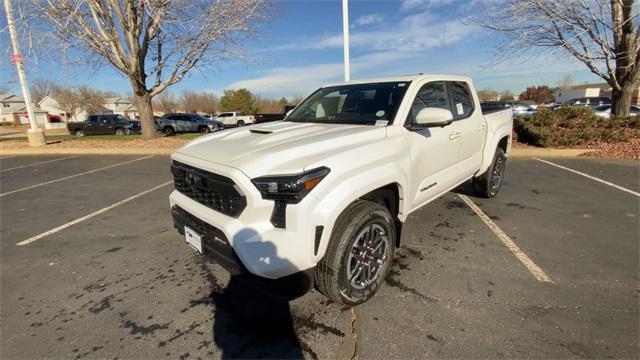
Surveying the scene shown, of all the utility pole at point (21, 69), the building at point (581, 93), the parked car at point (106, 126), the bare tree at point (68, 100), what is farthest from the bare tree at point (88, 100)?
the building at point (581, 93)

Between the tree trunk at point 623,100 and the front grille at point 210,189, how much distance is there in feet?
47.0

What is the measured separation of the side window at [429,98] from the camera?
3432 mm

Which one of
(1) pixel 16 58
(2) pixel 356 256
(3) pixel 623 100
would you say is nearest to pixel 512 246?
(2) pixel 356 256

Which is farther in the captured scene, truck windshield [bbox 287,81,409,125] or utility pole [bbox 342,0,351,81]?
utility pole [bbox 342,0,351,81]

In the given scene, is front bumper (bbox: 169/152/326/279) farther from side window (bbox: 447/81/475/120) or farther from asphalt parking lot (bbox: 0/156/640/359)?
side window (bbox: 447/81/475/120)

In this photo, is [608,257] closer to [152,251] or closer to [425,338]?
[425,338]

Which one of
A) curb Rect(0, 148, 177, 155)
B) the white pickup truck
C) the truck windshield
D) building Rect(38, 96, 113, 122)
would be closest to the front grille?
the white pickup truck

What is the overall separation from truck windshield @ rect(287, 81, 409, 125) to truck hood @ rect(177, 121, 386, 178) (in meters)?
0.25

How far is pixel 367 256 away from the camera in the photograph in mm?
2791

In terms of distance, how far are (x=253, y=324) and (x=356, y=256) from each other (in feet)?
3.11

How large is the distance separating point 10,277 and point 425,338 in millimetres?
4025

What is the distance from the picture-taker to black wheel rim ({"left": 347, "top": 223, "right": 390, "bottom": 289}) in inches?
106

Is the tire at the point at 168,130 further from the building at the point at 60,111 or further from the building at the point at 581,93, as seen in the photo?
the building at the point at 581,93

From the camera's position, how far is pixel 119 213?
17.6ft
